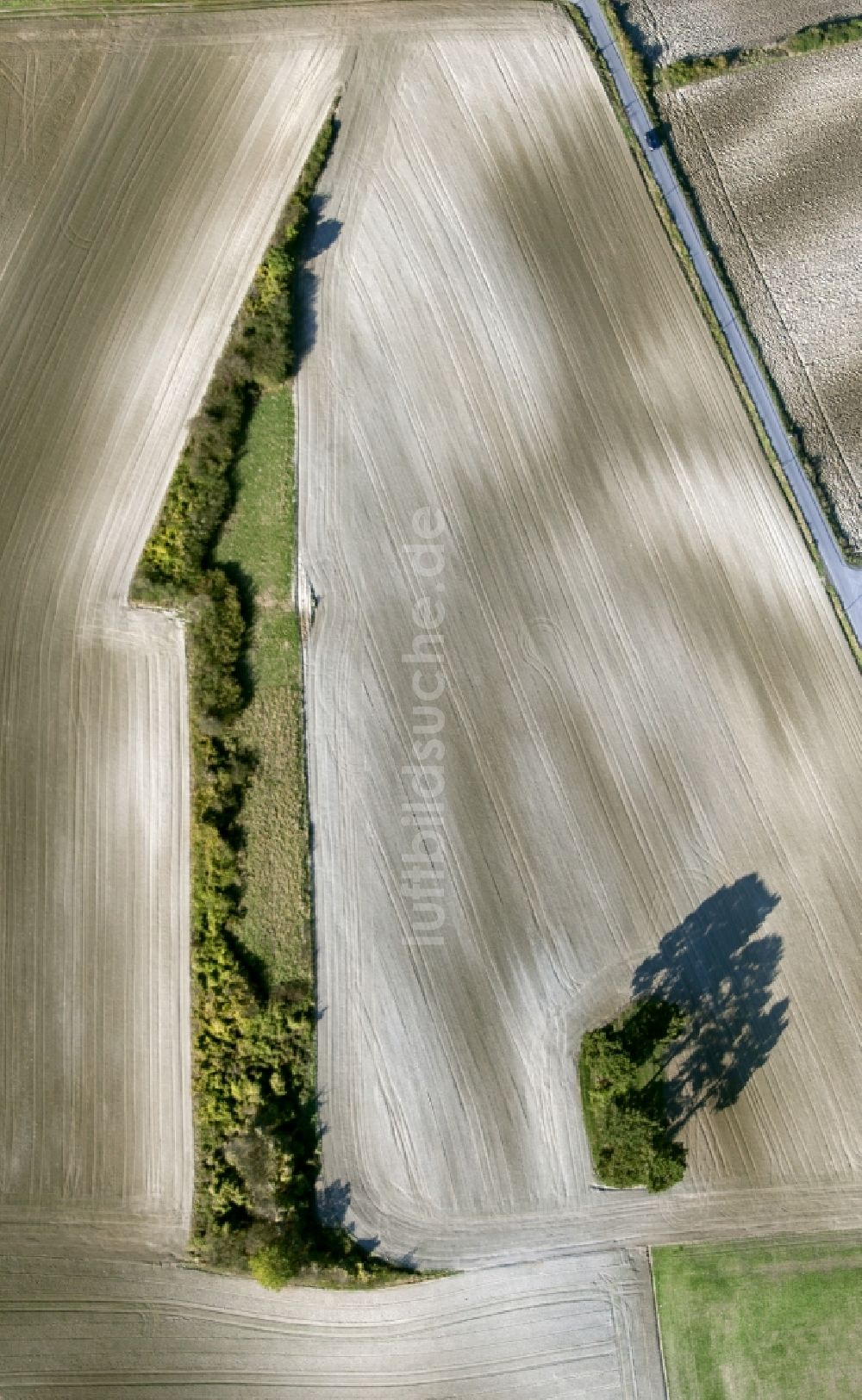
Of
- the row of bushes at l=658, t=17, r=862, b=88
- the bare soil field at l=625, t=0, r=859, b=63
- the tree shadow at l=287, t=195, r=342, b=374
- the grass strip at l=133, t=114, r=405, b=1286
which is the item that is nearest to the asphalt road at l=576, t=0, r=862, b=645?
the bare soil field at l=625, t=0, r=859, b=63

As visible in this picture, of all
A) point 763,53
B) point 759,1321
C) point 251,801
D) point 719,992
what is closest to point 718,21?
point 763,53

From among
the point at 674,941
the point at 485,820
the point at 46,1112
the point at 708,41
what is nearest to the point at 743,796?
the point at 674,941

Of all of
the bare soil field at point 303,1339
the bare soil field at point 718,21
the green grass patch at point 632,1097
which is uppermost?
the bare soil field at point 718,21

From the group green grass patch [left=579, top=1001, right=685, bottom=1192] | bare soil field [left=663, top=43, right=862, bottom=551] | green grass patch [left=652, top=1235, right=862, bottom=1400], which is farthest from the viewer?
bare soil field [left=663, top=43, right=862, bottom=551]

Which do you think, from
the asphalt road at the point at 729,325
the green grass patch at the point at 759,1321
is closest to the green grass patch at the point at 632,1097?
the green grass patch at the point at 759,1321

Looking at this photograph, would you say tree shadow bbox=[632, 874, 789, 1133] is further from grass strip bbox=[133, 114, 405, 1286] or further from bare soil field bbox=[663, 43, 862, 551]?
bare soil field bbox=[663, 43, 862, 551]

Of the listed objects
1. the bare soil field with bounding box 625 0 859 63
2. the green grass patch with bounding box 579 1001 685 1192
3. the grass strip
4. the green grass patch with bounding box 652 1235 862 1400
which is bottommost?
the green grass patch with bounding box 652 1235 862 1400

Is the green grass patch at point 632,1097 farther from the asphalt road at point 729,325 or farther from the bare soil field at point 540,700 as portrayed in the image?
the asphalt road at point 729,325
